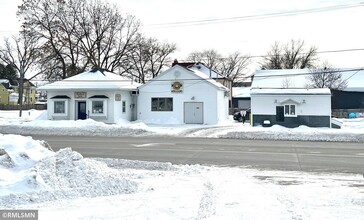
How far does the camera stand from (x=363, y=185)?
930 cm

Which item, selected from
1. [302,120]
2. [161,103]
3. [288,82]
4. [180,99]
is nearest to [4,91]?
[288,82]

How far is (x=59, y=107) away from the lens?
39656 millimetres

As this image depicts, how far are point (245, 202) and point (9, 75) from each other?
359 feet

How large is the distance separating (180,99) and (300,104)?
11.6m

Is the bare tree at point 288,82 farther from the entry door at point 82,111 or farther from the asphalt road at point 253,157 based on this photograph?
the asphalt road at point 253,157

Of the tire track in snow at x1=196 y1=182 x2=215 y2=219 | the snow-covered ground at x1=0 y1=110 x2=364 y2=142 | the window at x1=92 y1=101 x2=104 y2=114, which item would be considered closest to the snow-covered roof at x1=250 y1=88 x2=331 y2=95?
the snow-covered ground at x1=0 y1=110 x2=364 y2=142

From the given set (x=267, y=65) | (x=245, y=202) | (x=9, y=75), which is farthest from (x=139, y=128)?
(x=9, y=75)

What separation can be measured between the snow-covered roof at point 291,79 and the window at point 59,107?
2666 cm

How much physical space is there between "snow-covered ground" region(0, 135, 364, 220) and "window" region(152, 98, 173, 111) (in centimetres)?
2815

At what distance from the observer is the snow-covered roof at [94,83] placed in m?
38.6

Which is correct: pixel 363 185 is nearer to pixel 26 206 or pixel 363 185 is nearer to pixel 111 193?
pixel 111 193

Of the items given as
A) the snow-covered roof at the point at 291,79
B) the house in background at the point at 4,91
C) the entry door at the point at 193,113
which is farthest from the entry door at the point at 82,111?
the house in background at the point at 4,91

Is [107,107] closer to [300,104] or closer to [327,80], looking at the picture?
[300,104]

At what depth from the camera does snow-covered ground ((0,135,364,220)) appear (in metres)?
6.41
